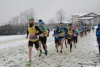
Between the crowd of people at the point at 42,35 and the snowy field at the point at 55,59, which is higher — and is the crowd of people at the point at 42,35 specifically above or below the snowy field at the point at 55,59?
above

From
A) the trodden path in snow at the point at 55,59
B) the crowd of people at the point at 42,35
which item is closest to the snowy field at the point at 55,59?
the trodden path in snow at the point at 55,59

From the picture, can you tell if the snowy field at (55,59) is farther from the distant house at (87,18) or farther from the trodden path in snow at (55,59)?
the distant house at (87,18)

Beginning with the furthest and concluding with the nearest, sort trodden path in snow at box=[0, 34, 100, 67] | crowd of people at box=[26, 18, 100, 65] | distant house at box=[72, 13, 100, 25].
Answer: distant house at box=[72, 13, 100, 25] → crowd of people at box=[26, 18, 100, 65] → trodden path in snow at box=[0, 34, 100, 67]

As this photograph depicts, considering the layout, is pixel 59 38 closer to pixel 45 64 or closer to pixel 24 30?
pixel 45 64

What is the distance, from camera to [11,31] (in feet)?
191

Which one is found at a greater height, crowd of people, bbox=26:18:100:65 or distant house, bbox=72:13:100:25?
crowd of people, bbox=26:18:100:65

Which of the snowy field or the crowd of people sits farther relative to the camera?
the crowd of people

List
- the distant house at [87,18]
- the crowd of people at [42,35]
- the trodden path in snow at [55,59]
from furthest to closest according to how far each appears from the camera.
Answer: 1. the distant house at [87,18]
2. the crowd of people at [42,35]
3. the trodden path in snow at [55,59]

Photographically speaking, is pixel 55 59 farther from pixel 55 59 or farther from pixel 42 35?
pixel 42 35

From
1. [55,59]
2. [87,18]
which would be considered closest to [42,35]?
[55,59]

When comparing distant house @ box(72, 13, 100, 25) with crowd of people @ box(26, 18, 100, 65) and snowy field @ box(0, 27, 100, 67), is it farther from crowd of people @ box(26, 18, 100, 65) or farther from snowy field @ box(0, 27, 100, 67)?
snowy field @ box(0, 27, 100, 67)

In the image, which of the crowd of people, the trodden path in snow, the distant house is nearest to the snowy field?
the trodden path in snow

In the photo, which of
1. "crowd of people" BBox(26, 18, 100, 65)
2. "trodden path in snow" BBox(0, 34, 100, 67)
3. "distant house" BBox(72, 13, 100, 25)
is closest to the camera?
"trodden path in snow" BBox(0, 34, 100, 67)

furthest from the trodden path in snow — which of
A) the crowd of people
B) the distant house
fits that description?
the distant house
